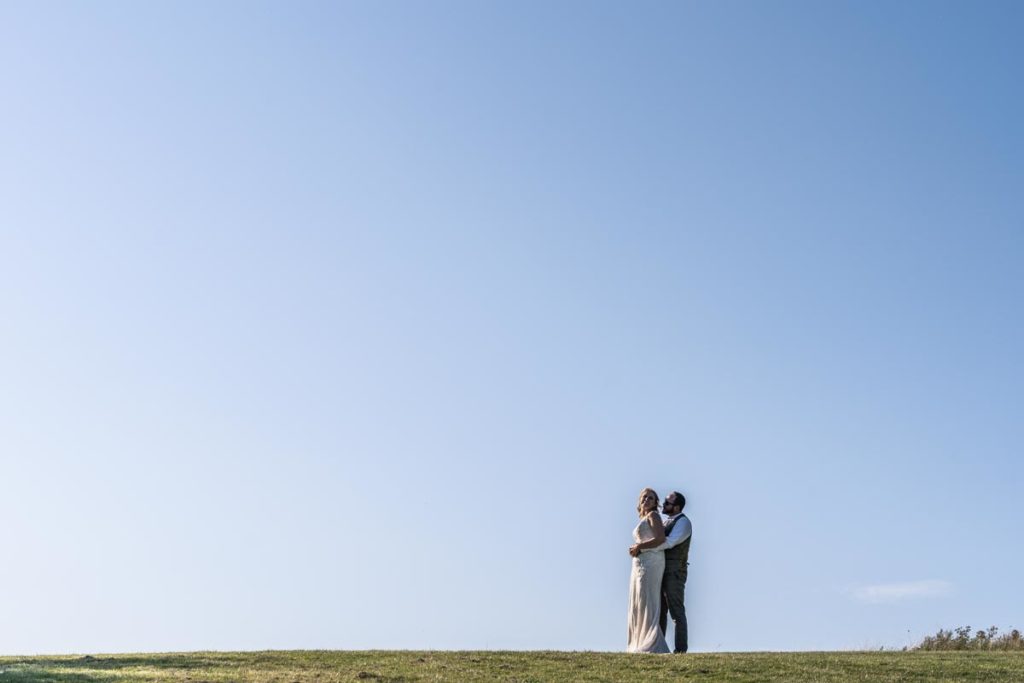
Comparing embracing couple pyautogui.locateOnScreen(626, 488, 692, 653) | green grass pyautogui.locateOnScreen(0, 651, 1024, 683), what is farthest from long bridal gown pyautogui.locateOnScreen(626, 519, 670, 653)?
green grass pyautogui.locateOnScreen(0, 651, 1024, 683)

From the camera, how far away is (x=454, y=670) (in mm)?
21484

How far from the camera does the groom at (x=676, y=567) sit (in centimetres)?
2783

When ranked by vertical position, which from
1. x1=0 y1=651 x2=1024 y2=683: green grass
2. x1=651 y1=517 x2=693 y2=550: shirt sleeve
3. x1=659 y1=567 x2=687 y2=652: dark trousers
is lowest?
x1=0 y1=651 x2=1024 y2=683: green grass

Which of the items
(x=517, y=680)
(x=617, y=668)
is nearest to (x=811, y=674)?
(x=617, y=668)

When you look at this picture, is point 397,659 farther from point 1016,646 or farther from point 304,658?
point 1016,646

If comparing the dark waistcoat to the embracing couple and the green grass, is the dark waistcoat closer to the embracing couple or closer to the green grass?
the embracing couple

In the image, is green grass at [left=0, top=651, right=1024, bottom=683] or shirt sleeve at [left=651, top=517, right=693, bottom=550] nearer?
green grass at [left=0, top=651, right=1024, bottom=683]

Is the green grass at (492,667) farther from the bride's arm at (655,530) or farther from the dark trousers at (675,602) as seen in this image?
the bride's arm at (655,530)

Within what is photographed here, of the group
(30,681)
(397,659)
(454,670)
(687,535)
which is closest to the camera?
(30,681)

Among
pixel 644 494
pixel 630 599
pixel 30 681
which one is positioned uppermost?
pixel 644 494

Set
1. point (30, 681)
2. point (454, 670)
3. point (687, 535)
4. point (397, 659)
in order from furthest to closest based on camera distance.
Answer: point (687, 535) < point (397, 659) < point (454, 670) < point (30, 681)

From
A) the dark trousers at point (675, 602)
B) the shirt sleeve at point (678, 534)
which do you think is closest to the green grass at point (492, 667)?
the dark trousers at point (675, 602)

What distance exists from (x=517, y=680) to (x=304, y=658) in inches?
185

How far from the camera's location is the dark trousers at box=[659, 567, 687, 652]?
2770 centimetres
